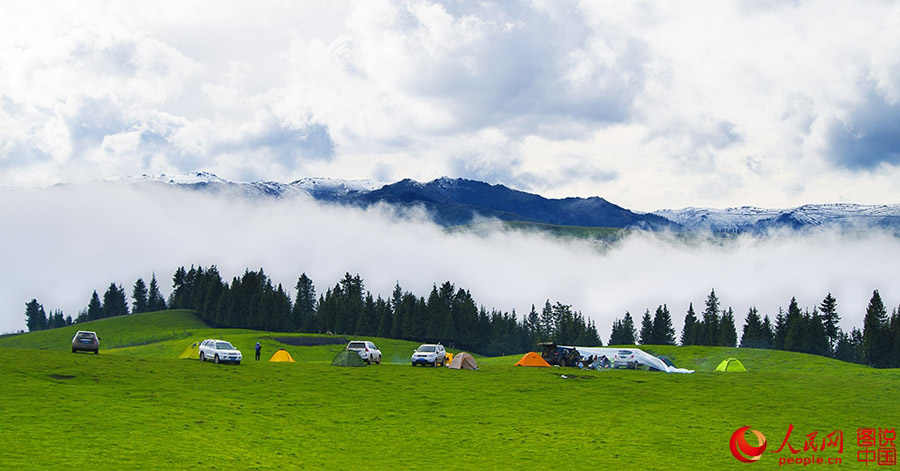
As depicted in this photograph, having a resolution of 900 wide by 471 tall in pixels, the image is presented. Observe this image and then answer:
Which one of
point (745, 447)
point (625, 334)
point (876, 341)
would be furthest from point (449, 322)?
point (745, 447)

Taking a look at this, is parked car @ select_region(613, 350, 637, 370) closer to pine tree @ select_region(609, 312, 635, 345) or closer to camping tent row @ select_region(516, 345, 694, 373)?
camping tent row @ select_region(516, 345, 694, 373)

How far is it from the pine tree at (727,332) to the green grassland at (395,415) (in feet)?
290

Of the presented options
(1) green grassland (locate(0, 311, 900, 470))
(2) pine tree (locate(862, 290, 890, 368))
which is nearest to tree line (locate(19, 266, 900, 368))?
(2) pine tree (locate(862, 290, 890, 368))

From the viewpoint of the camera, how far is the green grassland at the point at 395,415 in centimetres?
3002

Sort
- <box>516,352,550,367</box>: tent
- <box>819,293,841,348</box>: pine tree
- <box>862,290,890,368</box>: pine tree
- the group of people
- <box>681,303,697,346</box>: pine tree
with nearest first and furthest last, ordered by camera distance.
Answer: the group of people
<box>516,352,550,367</box>: tent
<box>862,290,890,368</box>: pine tree
<box>819,293,841,348</box>: pine tree
<box>681,303,697,346</box>: pine tree

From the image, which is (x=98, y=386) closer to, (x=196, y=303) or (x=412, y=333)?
(x=412, y=333)

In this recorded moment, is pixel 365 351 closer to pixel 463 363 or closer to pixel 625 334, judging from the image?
pixel 463 363

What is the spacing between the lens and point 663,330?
184 m

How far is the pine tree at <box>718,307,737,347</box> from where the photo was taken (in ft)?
502

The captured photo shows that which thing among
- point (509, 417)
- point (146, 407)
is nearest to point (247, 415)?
point (146, 407)

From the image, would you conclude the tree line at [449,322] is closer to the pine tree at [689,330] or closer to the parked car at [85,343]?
the pine tree at [689,330]

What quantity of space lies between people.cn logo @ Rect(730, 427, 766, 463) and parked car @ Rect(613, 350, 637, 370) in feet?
124

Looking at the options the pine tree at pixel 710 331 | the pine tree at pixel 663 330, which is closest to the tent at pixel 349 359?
the pine tree at pixel 710 331

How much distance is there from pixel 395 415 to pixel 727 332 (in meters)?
130
